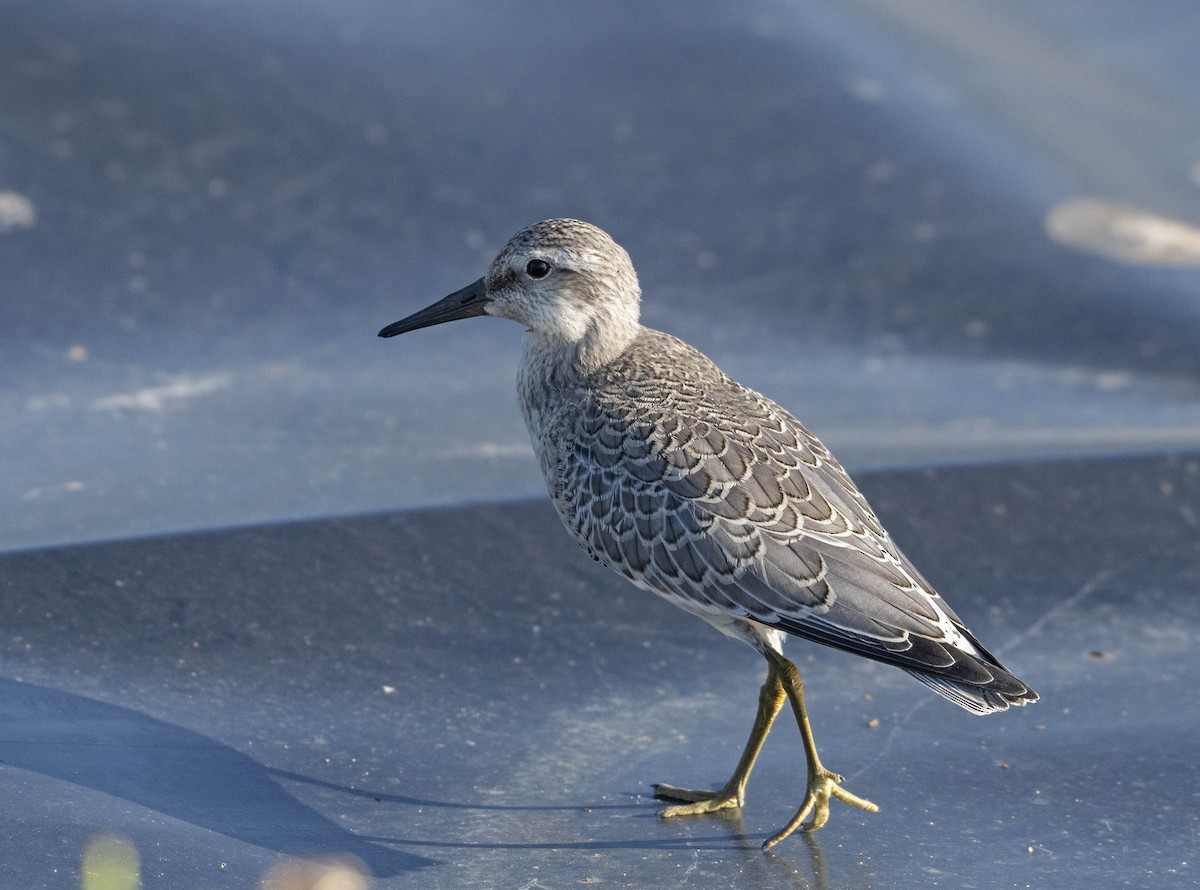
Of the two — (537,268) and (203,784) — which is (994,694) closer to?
(537,268)

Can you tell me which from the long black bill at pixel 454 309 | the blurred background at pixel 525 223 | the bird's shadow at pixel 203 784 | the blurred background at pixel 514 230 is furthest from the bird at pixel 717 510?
the blurred background at pixel 525 223

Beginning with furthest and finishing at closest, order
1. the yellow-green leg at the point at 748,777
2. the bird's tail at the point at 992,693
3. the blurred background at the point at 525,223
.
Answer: the blurred background at the point at 525,223 → the yellow-green leg at the point at 748,777 → the bird's tail at the point at 992,693

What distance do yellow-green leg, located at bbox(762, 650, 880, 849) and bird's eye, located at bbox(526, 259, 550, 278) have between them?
1.61 meters

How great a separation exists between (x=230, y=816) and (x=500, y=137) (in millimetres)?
5131

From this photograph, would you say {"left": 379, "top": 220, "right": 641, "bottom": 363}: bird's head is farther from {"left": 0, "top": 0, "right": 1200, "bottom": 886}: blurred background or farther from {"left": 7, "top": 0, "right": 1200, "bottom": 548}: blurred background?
{"left": 7, "top": 0, "right": 1200, "bottom": 548}: blurred background

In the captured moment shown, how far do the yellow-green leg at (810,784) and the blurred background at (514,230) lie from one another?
1.21m

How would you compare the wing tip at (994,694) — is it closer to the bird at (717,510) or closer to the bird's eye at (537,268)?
the bird at (717,510)

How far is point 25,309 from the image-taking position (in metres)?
7.59

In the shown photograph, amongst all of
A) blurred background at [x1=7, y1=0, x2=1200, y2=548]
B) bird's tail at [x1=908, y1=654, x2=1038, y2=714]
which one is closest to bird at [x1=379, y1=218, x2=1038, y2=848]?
bird's tail at [x1=908, y1=654, x2=1038, y2=714]

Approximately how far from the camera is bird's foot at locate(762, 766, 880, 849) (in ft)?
15.1

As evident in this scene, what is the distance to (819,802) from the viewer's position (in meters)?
4.62

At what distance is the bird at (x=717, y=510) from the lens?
4.52m

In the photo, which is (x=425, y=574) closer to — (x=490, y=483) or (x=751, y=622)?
(x=490, y=483)

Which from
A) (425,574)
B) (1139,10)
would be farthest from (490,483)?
(1139,10)
